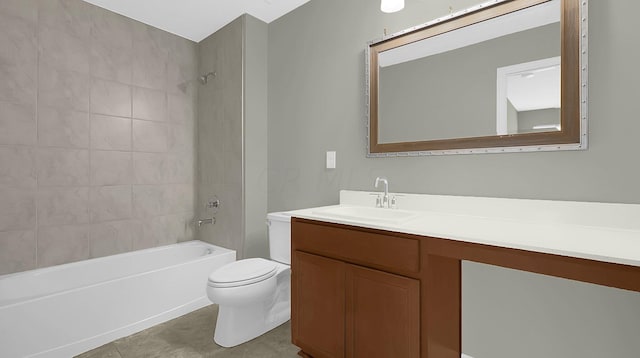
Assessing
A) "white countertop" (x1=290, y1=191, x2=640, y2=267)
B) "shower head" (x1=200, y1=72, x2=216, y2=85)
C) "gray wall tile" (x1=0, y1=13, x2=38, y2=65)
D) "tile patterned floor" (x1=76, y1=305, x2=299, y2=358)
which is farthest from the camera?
"shower head" (x1=200, y1=72, x2=216, y2=85)

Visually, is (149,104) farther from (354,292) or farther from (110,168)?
(354,292)

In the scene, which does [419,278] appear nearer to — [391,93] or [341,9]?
[391,93]

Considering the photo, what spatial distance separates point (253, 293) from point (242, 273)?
0.46ft

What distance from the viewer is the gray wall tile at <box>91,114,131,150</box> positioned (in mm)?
2320

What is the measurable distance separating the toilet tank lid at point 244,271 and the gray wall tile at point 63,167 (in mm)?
1419

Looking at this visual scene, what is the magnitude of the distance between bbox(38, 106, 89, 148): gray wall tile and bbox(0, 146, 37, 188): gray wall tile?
0.12 meters

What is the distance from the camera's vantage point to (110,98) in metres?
2.40

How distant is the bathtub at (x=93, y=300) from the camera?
157 centimetres

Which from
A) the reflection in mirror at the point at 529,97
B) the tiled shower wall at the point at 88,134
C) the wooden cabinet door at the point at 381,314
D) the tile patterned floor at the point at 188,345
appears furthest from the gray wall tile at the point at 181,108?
the reflection in mirror at the point at 529,97

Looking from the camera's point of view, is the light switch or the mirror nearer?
the mirror

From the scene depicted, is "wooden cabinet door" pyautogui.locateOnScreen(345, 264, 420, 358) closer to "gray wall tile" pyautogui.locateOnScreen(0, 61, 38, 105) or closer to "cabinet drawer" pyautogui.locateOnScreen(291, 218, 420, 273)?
"cabinet drawer" pyautogui.locateOnScreen(291, 218, 420, 273)

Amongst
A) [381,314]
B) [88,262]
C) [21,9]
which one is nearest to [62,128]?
[21,9]

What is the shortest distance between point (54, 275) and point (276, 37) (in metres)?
2.53

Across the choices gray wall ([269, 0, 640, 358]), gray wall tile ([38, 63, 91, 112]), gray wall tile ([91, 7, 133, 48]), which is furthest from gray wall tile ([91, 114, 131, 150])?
gray wall ([269, 0, 640, 358])
